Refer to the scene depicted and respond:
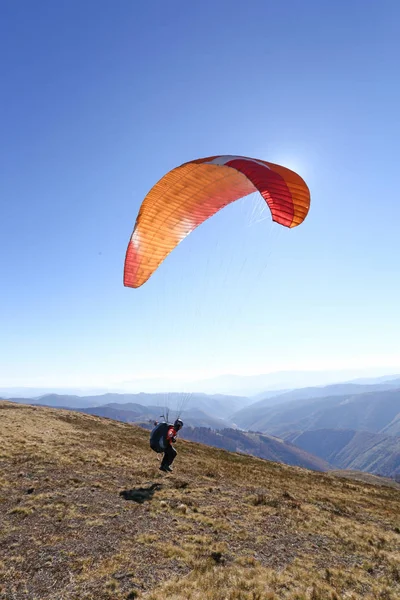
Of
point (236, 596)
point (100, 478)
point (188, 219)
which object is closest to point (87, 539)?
point (236, 596)

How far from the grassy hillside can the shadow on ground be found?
0.07 metres

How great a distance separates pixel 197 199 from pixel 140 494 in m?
11.6

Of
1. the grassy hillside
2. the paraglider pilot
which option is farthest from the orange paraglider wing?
the grassy hillside

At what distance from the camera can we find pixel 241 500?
13.6 m

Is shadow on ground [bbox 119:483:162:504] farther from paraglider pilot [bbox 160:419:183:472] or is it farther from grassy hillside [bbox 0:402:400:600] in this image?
paraglider pilot [bbox 160:419:183:472]

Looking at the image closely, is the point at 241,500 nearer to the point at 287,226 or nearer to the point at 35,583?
the point at 35,583

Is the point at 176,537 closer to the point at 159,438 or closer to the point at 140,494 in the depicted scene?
the point at 140,494

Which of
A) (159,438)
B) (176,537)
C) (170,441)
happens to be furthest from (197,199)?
(176,537)

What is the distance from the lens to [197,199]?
13.9m

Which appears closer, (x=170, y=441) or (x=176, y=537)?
(x=176, y=537)

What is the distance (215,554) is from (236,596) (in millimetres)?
1825

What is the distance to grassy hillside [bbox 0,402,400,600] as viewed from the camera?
7102 mm

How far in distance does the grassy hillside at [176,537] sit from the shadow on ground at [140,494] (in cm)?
7

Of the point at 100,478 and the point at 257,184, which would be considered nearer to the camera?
the point at 257,184
